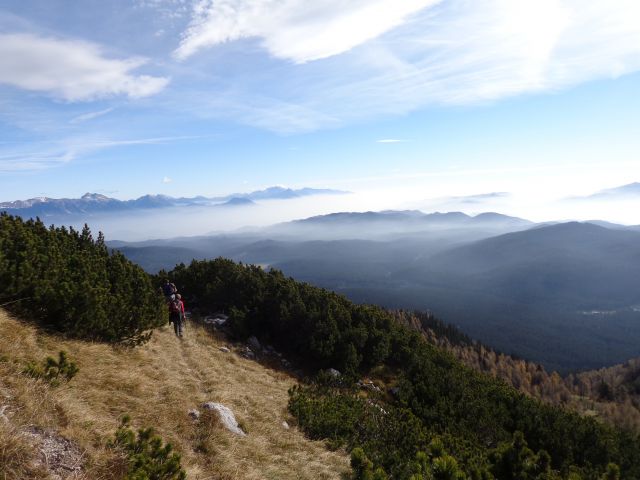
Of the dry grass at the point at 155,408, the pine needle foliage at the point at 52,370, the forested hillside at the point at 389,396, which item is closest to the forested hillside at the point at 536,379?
the forested hillside at the point at 389,396

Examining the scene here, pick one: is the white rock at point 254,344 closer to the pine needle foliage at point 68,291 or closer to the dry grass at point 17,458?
the pine needle foliage at point 68,291

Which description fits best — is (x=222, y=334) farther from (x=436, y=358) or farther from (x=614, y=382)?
(x=614, y=382)

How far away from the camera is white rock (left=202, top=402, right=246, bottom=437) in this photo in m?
10.9

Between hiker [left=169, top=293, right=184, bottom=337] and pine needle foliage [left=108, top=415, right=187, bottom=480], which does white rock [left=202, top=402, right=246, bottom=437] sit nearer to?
pine needle foliage [left=108, top=415, right=187, bottom=480]

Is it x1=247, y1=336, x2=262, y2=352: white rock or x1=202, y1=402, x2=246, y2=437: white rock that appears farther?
x1=247, y1=336, x2=262, y2=352: white rock

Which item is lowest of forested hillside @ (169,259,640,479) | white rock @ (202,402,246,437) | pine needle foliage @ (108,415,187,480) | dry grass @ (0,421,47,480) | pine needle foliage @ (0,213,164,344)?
forested hillside @ (169,259,640,479)

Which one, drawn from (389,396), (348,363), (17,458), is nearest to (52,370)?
(17,458)

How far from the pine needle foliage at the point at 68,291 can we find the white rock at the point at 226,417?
5069 mm

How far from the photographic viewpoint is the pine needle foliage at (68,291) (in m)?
11.7

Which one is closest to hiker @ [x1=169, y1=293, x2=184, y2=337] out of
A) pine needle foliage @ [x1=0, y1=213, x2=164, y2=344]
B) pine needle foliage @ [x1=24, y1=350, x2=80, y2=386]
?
pine needle foliage @ [x1=0, y1=213, x2=164, y2=344]

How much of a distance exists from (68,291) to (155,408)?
17.3 ft

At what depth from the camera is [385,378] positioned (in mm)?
26719

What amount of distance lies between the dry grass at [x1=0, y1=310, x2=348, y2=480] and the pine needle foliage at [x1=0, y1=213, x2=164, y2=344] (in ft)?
2.51

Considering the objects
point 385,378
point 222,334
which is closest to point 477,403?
point 385,378
